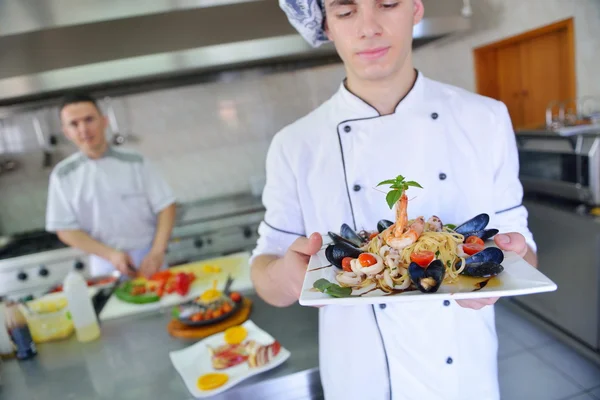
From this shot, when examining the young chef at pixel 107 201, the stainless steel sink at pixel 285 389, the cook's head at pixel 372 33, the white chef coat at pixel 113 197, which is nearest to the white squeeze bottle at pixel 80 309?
the stainless steel sink at pixel 285 389

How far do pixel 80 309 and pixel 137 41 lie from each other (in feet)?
4.46

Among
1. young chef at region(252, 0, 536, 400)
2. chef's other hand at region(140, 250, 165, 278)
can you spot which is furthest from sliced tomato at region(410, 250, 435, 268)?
chef's other hand at region(140, 250, 165, 278)

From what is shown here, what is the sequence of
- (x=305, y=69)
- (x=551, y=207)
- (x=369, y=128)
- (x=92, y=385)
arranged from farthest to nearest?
(x=305, y=69), (x=551, y=207), (x=92, y=385), (x=369, y=128)

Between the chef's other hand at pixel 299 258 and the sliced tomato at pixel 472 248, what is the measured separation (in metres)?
0.26

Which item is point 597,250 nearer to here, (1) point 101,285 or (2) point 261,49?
(2) point 261,49

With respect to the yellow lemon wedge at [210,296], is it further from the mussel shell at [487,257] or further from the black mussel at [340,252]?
the mussel shell at [487,257]

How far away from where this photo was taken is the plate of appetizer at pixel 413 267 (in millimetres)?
611

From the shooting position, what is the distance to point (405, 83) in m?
0.97

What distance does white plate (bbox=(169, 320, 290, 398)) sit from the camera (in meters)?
0.99

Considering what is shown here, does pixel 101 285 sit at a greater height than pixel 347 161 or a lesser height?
lesser

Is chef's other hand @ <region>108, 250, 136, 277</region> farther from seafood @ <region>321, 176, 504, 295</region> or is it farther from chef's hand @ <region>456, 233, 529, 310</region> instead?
chef's hand @ <region>456, 233, 529, 310</region>

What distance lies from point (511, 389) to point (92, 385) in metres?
1.71

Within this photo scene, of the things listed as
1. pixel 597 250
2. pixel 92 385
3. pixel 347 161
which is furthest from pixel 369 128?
pixel 597 250

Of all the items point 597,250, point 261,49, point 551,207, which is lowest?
point 597,250
